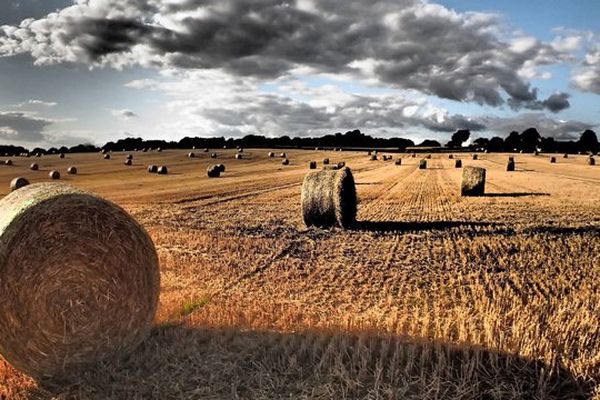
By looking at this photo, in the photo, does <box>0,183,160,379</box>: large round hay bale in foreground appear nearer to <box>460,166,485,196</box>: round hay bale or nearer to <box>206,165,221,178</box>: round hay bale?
<box>460,166,485,196</box>: round hay bale

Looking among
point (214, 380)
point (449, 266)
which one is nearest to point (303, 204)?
point (449, 266)

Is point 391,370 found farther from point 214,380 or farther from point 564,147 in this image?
point 564,147

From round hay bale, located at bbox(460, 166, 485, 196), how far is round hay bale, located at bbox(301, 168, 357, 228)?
10093mm

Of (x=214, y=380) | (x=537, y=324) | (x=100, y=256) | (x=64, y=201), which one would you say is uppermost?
(x=64, y=201)

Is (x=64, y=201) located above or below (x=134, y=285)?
above

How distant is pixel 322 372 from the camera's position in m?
6.36

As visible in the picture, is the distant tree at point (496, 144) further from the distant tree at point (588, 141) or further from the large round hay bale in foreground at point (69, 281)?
the large round hay bale in foreground at point (69, 281)

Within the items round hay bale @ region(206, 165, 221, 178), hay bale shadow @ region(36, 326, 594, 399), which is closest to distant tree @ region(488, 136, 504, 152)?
round hay bale @ region(206, 165, 221, 178)

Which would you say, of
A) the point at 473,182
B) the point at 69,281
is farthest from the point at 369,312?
the point at 473,182

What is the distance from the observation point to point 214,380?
20.6 feet

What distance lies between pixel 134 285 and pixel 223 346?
1.50 metres

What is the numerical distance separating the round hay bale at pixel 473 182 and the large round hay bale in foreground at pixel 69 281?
20.2 metres

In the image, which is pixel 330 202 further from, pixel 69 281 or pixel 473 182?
pixel 473 182

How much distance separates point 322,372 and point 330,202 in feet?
34.8
